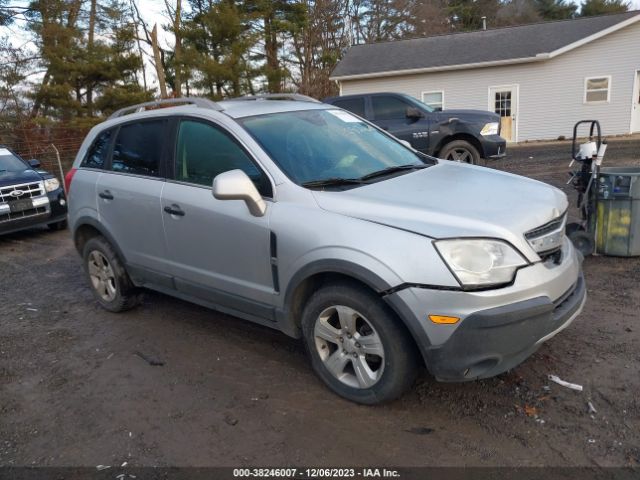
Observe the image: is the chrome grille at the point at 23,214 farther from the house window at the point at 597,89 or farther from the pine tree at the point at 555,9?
the pine tree at the point at 555,9

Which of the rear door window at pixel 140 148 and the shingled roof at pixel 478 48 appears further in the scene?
the shingled roof at pixel 478 48

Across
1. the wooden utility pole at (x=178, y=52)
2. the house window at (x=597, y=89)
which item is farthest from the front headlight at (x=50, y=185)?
the house window at (x=597, y=89)

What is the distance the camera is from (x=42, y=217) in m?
9.12

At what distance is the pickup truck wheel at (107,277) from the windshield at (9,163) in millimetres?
5375

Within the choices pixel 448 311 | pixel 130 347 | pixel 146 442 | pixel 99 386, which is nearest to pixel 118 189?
pixel 130 347

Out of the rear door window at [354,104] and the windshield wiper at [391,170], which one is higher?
the rear door window at [354,104]

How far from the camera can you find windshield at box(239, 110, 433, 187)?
3566 millimetres

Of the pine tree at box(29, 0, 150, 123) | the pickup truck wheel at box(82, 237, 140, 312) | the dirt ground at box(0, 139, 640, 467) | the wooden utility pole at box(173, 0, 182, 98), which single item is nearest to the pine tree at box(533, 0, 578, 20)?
the wooden utility pole at box(173, 0, 182, 98)

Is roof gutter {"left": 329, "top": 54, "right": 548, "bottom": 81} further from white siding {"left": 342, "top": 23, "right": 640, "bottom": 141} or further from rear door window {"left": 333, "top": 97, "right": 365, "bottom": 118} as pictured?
rear door window {"left": 333, "top": 97, "right": 365, "bottom": 118}

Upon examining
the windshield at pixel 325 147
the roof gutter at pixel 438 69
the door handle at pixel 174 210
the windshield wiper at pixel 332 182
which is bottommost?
the door handle at pixel 174 210

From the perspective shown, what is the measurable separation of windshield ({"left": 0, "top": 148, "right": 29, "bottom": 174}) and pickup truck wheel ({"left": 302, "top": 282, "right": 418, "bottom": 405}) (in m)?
8.18

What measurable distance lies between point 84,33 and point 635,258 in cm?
2428

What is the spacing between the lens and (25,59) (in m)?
22.7

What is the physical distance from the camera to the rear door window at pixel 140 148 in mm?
4270
